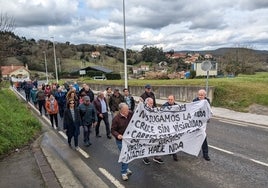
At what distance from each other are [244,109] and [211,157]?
11.0 meters

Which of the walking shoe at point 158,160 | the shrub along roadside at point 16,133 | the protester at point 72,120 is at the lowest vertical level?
the walking shoe at point 158,160

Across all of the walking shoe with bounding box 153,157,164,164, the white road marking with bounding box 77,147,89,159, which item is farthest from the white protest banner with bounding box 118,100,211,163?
the white road marking with bounding box 77,147,89,159

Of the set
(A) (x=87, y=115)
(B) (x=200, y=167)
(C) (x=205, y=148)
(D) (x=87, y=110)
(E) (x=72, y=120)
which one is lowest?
(B) (x=200, y=167)

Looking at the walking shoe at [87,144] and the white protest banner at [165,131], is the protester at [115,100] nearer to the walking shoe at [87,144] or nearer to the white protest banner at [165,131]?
the walking shoe at [87,144]

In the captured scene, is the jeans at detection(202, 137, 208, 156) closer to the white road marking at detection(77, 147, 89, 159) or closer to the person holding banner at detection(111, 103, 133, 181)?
the person holding banner at detection(111, 103, 133, 181)

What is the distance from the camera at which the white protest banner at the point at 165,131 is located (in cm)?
737

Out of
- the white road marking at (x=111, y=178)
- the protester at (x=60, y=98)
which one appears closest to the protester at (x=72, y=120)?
the white road marking at (x=111, y=178)

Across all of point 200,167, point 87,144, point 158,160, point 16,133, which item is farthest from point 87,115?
point 200,167

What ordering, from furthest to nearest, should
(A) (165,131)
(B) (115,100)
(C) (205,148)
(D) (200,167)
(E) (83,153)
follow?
(B) (115,100)
(E) (83,153)
(C) (205,148)
(A) (165,131)
(D) (200,167)

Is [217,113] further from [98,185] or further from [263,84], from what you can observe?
[98,185]

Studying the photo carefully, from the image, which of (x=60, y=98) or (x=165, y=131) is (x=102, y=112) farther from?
(x=60, y=98)

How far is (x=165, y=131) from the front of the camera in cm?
812

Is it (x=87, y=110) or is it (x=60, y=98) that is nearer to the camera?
(x=87, y=110)

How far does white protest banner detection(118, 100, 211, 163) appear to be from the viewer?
7371 mm
